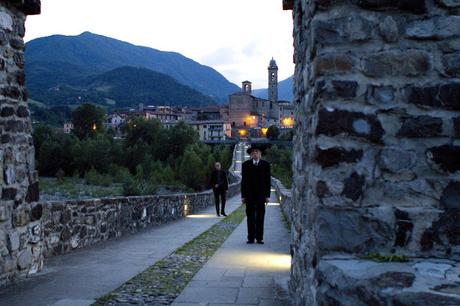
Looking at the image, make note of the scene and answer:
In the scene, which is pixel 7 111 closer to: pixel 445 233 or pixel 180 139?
pixel 445 233

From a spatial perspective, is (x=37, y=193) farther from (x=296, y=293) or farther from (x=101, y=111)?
(x=101, y=111)

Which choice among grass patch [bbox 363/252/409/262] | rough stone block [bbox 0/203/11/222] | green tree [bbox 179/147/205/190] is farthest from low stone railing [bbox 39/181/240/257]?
green tree [bbox 179/147/205/190]

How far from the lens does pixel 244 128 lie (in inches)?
4948

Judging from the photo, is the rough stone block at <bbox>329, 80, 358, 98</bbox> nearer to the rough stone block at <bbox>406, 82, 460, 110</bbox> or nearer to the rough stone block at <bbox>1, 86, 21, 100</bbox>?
the rough stone block at <bbox>406, 82, 460, 110</bbox>

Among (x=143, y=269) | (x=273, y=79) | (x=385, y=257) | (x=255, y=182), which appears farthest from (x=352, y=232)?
(x=273, y=79)

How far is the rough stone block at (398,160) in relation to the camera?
319 cm

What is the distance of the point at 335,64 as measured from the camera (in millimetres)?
3301

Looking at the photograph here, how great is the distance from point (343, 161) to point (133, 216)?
8.59 meters

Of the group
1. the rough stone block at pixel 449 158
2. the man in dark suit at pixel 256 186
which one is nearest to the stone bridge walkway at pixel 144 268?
the man in dark suit at pixel 256 186

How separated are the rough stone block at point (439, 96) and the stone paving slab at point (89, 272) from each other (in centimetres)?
340

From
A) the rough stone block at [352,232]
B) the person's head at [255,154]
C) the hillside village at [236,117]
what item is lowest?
the rough stone block at [352,232]

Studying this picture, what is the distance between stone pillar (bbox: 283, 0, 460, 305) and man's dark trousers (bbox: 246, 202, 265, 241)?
17.8 feet

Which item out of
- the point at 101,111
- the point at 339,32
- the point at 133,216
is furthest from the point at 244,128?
the point at 339,32

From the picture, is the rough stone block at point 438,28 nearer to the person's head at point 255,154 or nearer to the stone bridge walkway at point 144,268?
the stone bridge walkway at point 144,268
